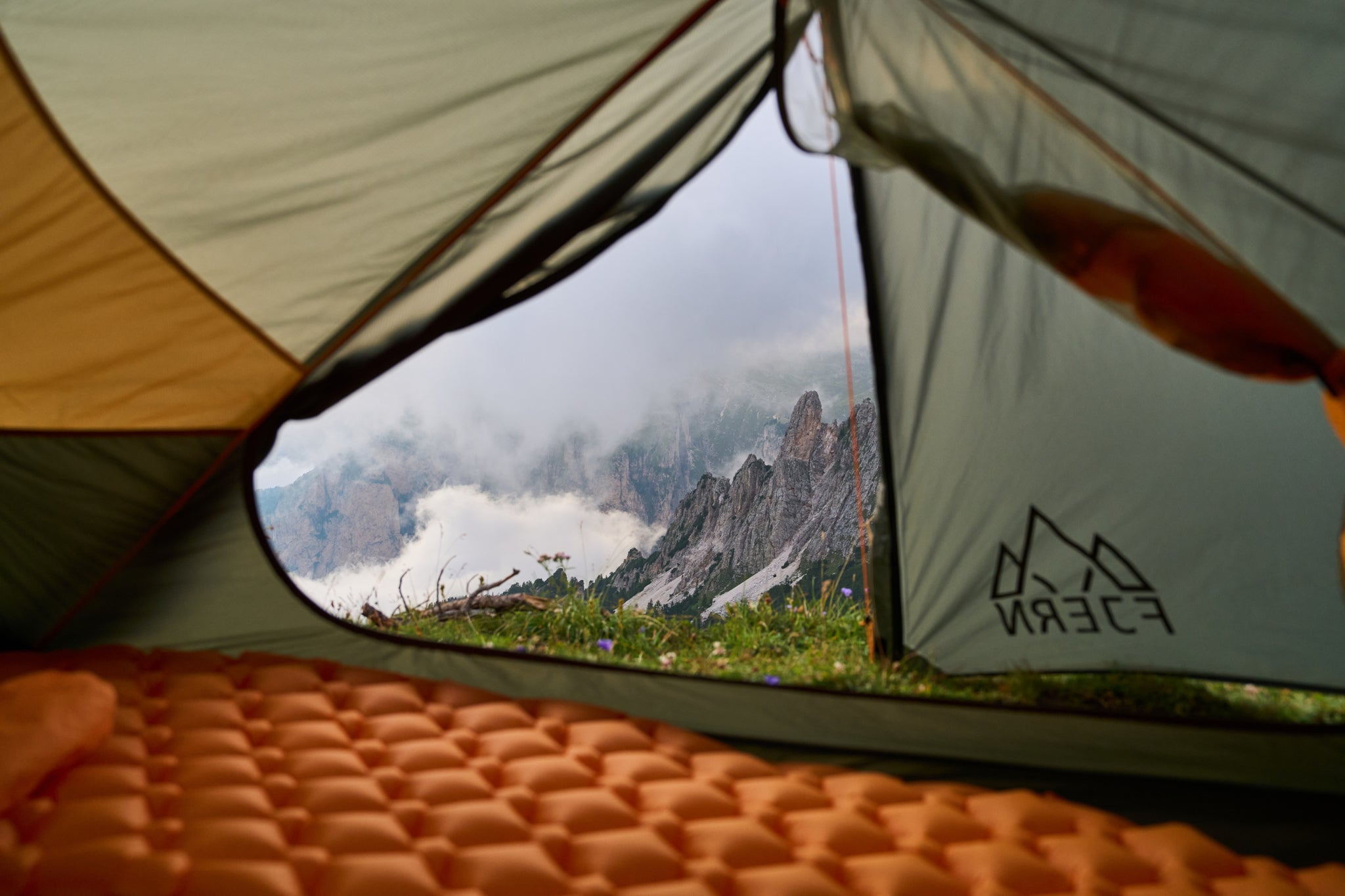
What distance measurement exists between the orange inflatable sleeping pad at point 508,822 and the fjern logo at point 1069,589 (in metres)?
0.72

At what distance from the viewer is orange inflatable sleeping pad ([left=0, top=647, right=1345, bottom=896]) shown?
1095 mm

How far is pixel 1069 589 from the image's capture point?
2135 millimetres

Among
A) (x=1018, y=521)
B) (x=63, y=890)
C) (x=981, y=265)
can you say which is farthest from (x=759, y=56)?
(x=63, y=890)

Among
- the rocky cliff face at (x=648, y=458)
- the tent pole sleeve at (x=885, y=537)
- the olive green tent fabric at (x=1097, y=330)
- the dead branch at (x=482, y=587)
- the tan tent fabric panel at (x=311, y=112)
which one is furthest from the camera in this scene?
the rocky cliff face at (x=648, y=458)

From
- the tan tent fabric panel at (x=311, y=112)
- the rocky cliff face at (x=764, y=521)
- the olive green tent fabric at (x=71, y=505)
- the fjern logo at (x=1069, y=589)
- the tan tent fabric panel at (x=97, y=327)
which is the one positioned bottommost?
the rocky cliff face at (x=764, y=521)

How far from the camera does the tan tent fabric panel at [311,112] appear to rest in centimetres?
148

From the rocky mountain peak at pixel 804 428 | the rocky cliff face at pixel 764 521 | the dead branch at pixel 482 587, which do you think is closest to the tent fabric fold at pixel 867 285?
the dead branch at pixel 482 587

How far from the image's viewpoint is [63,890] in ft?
3.28

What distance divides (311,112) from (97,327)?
63cm

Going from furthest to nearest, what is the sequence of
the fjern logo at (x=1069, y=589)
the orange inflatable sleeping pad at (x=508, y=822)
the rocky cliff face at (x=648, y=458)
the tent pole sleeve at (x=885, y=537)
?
the rocky cliff face at (x=648, y=458), the tent pole sleeve at (x=885, y=537), the fjern logo at (x=1069, y=589), the orange inflatable sleeping pad at (x=508, y=822)

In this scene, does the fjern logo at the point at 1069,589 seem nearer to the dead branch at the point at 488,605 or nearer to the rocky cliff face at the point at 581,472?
the dead branch at the point at 488,605

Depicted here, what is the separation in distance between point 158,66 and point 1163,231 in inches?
64.0

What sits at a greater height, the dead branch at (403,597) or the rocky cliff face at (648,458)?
the rocky cliff face at (648,458)

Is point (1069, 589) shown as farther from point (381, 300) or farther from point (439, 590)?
point (439, 590)
